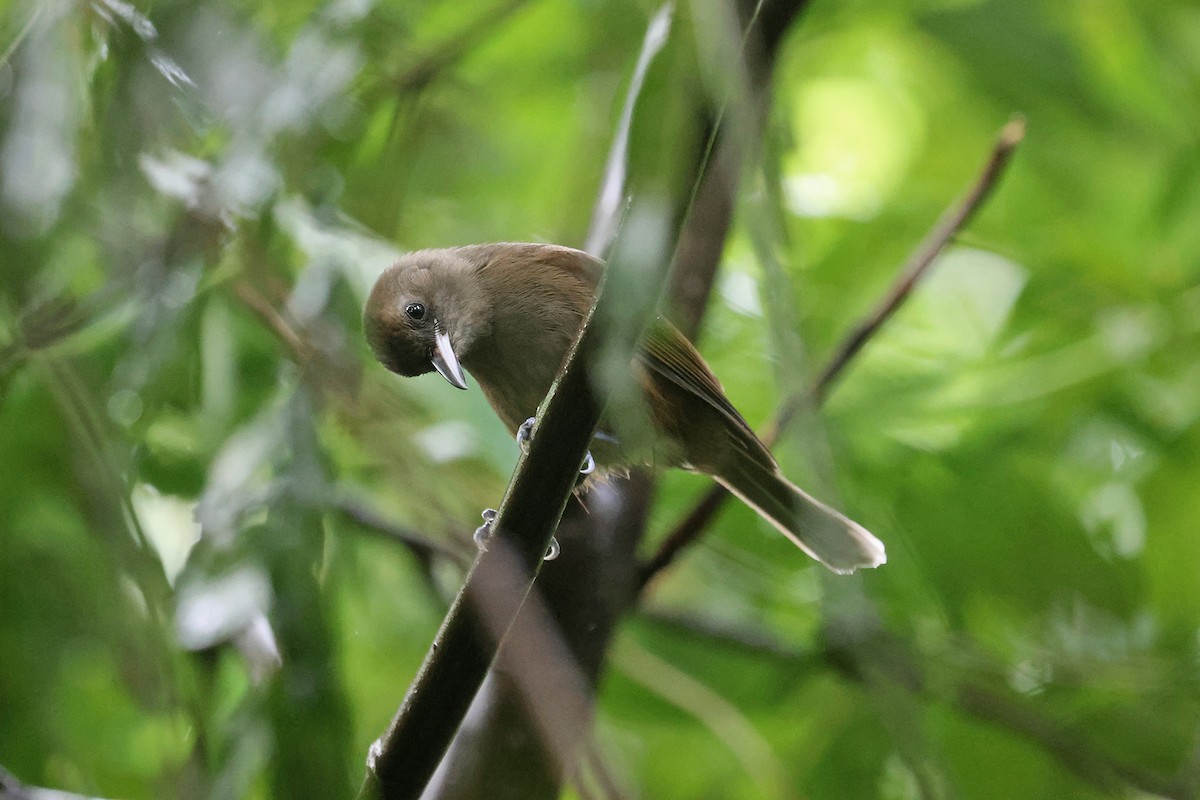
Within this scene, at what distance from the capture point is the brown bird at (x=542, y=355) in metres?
2.79

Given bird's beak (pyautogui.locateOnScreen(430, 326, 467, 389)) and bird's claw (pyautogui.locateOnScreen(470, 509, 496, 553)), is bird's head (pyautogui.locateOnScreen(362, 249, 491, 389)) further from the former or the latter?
bird's claw (pyautogui.locateOnScreen(470, 509, 496, 553))

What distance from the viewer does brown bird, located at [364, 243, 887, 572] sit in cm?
279

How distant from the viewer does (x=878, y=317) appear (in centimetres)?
271

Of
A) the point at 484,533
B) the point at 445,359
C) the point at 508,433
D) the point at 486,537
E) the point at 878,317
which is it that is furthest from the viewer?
the point at 445,359

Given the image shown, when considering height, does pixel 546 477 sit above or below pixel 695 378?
above

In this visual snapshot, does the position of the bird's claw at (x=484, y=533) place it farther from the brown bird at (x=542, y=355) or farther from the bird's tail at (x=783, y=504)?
the bird's tail at (x=783, y=504)

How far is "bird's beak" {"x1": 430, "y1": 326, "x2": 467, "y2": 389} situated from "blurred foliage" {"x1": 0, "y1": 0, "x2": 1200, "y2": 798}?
0.12 meters

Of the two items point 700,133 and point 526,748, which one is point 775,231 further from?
point 526,748

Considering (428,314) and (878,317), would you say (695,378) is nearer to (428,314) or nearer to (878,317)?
(878,317)

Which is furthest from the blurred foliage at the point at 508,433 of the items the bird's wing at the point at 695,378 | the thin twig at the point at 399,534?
the bird's wing at the point at 695,378

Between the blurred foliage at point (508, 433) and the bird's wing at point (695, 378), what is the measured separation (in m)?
0.27

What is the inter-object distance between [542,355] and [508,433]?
0.72m

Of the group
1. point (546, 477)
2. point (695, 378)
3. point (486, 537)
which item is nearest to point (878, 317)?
point (695, 378)

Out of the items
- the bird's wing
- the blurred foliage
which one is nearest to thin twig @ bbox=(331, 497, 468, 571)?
the blurred foliage
